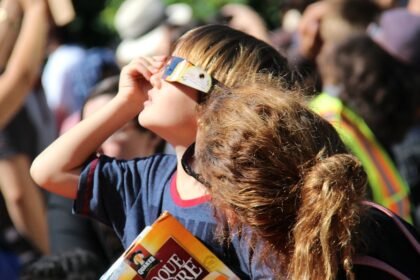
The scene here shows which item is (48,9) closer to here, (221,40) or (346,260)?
(221,40)

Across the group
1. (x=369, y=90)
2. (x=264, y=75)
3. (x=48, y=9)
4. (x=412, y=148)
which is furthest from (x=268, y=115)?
(x=412, y=148)

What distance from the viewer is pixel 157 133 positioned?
237cm

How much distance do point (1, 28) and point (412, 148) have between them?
2190 mm

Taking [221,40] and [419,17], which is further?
[419,17]

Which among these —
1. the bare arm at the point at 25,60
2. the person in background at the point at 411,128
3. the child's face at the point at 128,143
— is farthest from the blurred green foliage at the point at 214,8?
the bare arm at the point at 25,60

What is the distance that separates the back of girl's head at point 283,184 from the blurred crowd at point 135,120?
280mm

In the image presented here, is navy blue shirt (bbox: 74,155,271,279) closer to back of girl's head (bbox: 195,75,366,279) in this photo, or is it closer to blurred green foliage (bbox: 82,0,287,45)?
back of girl's head (bbox: 195,75,366,279)

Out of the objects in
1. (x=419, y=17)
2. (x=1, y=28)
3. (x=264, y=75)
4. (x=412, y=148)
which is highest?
(x=264, y=75)

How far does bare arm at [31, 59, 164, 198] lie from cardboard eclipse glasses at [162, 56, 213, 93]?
13cm

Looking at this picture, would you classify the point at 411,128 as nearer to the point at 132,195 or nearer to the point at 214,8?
the point at 132,195

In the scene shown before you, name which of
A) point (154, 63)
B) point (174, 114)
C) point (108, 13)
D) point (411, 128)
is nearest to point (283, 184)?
point (174, 114)

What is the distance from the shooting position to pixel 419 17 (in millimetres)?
4727

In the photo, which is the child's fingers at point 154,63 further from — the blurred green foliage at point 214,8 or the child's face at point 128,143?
the blurred green foliage at point 214,8

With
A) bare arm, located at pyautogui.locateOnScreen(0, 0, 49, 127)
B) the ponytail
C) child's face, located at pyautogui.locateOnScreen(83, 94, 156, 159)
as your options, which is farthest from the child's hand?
child's face, located at pyautogui.locateOnScreen(83, 94, 156, 159)
